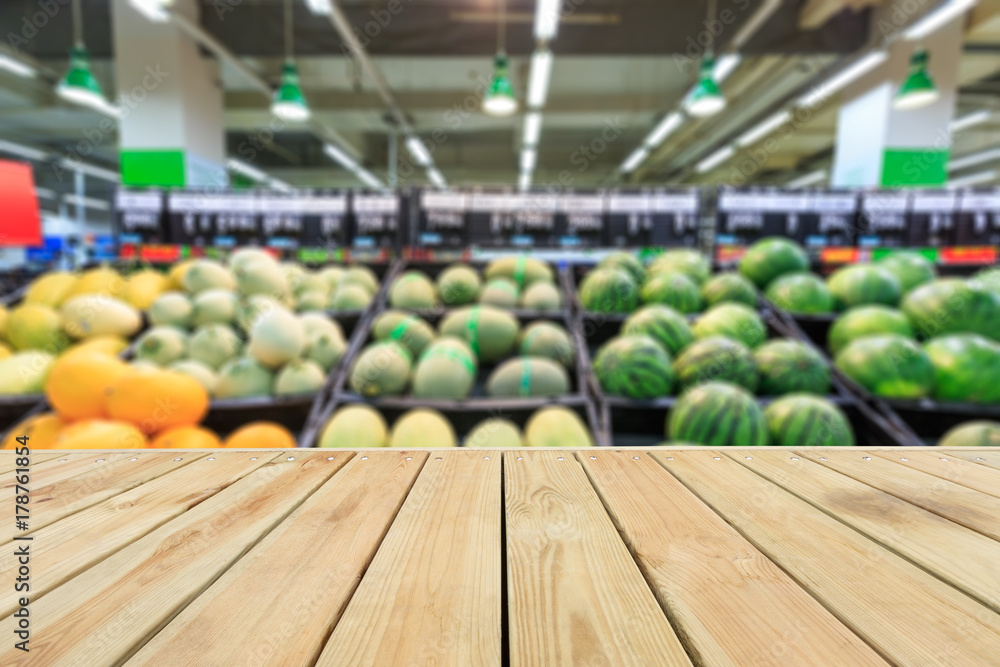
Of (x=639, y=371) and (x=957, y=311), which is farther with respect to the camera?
(x=957, y=311)

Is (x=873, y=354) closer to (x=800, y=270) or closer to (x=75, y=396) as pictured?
(x=800, y=270)

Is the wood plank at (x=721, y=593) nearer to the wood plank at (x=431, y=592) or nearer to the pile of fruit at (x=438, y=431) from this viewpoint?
the wood plank at (x=431, y=592)

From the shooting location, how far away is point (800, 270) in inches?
107

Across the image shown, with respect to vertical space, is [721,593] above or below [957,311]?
below

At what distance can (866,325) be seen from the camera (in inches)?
85.0

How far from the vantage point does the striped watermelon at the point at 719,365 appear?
1.96 metres

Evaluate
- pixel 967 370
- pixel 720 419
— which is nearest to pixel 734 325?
pixel 720 419

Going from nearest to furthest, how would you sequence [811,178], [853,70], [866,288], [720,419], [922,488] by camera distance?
[922,488] < [720,419] < [866,288] < [853,70] < [811,178]

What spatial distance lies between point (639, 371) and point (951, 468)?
3.19ft

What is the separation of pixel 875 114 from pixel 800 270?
712 cm

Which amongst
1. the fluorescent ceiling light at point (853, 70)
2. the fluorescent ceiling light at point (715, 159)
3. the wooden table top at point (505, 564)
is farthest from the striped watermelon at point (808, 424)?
the fluorescent ceiling light at point (715, 159)

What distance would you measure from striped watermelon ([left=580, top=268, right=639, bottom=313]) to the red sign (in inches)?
93.6

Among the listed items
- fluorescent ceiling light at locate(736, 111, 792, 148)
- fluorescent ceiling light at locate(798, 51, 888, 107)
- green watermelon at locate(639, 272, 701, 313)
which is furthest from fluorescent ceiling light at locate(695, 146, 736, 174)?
green watermelon at locate(639, 272, 701, 313)

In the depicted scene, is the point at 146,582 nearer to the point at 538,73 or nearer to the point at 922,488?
the point at 922,488
